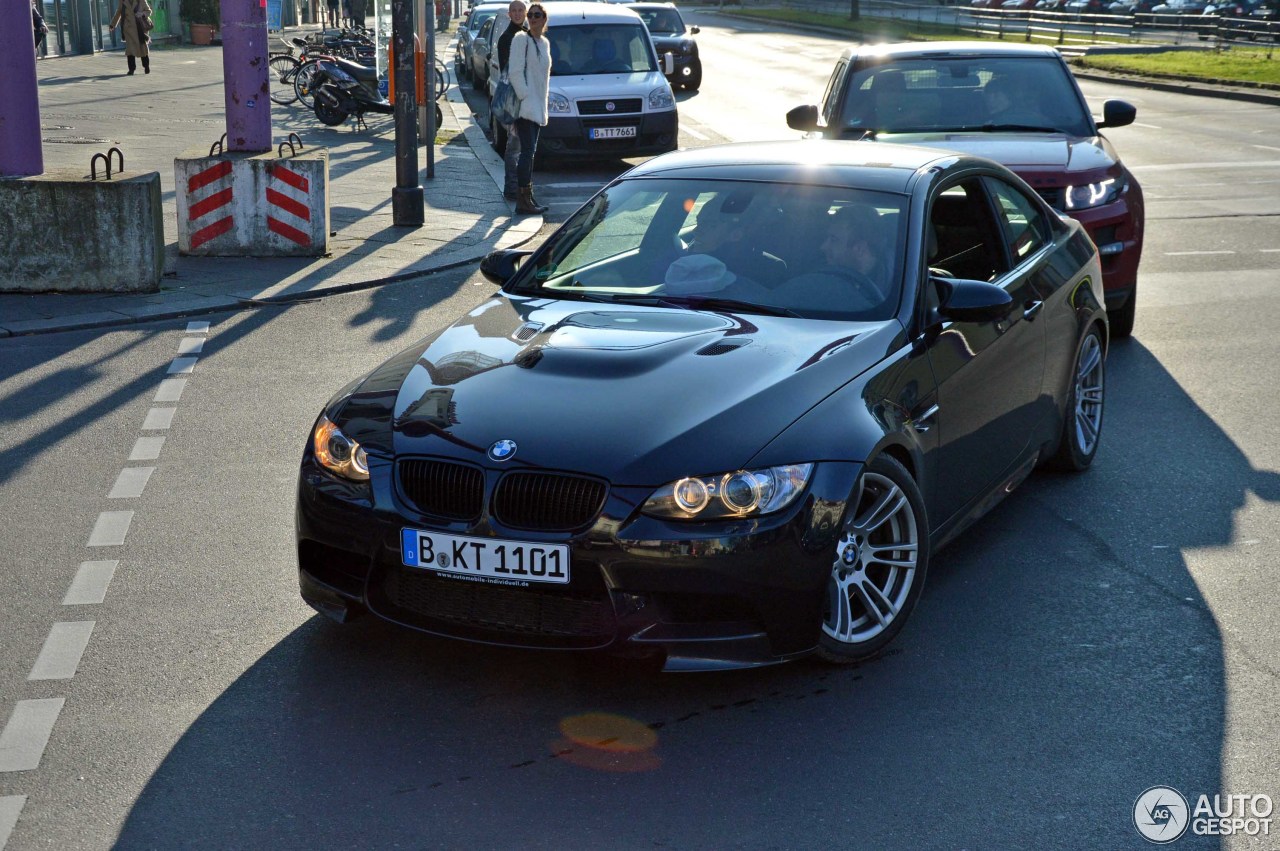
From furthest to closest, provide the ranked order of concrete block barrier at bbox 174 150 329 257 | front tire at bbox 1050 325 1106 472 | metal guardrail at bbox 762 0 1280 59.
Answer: metal guardrail at bbox 762 0 1280 59 → concrete block barrier at bbox 174 150 329 257 → front tire at bbox 1050 325 1106 472

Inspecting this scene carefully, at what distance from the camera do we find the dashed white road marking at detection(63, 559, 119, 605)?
213 inches

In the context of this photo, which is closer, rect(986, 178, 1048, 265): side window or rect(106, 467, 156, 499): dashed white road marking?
rect(986, 178, 1048, 265): side window

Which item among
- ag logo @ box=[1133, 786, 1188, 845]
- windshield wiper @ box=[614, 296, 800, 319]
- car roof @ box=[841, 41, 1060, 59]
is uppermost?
car roof @ box=[841, 41, 1060, 59]

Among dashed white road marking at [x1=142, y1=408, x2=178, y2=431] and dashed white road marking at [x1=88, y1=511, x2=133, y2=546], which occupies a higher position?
dashed white road marking at [x1=88, y1=511, x2=133, y2=546]

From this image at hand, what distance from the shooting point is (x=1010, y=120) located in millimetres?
10602

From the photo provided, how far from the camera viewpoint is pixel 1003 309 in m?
5.38

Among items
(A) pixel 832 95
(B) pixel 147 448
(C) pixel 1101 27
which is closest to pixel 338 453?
(B) pixel 147 448

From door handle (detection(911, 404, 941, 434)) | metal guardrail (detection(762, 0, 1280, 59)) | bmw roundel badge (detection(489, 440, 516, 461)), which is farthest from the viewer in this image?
metal guardrail (detection(762, 0, 1280, 59))

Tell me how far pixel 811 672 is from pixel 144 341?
6.26 metres

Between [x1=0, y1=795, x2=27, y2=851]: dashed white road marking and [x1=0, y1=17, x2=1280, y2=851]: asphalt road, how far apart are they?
2cm

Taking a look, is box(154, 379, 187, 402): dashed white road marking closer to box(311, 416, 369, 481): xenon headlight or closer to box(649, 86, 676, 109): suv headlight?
box(311, 416, 369, 481): xenon headlight

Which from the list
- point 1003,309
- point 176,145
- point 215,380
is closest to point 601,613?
point 1003,309

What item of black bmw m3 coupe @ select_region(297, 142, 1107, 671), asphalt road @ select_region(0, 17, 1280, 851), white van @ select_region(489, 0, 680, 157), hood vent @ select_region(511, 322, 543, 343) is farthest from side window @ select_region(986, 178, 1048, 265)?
white van @ select_region(489, 0, 680, 157)

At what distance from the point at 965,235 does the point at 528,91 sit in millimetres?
9851
